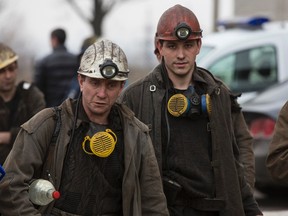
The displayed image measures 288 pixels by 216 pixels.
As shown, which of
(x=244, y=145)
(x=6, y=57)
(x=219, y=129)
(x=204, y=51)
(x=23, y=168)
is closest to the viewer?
(x=23, y=168)

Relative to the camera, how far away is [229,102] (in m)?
6.15

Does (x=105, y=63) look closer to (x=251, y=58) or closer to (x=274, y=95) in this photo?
(x=274, y=95)

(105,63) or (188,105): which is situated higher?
(105,63)

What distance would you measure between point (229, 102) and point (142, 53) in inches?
1263

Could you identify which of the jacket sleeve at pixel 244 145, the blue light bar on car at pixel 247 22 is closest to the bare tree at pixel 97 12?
the blue light bar on car at pixel 247 22

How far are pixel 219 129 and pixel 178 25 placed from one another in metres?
0.68

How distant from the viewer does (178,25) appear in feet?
19.6

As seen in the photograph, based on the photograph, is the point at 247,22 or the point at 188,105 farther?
the point at 247,22

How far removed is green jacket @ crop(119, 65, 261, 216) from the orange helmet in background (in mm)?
235

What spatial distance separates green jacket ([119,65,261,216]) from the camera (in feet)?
19.4

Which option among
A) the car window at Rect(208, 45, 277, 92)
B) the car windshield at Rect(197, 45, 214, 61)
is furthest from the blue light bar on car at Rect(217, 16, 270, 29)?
the car windshield at Rect(197, 45, 214, 61)

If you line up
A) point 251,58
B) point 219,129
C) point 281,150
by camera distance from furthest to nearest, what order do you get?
point 251,58, point 219,129, point 281,150

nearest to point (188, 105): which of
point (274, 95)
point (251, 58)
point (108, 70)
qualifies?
point (108, 70)

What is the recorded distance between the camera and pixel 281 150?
19.1ft
